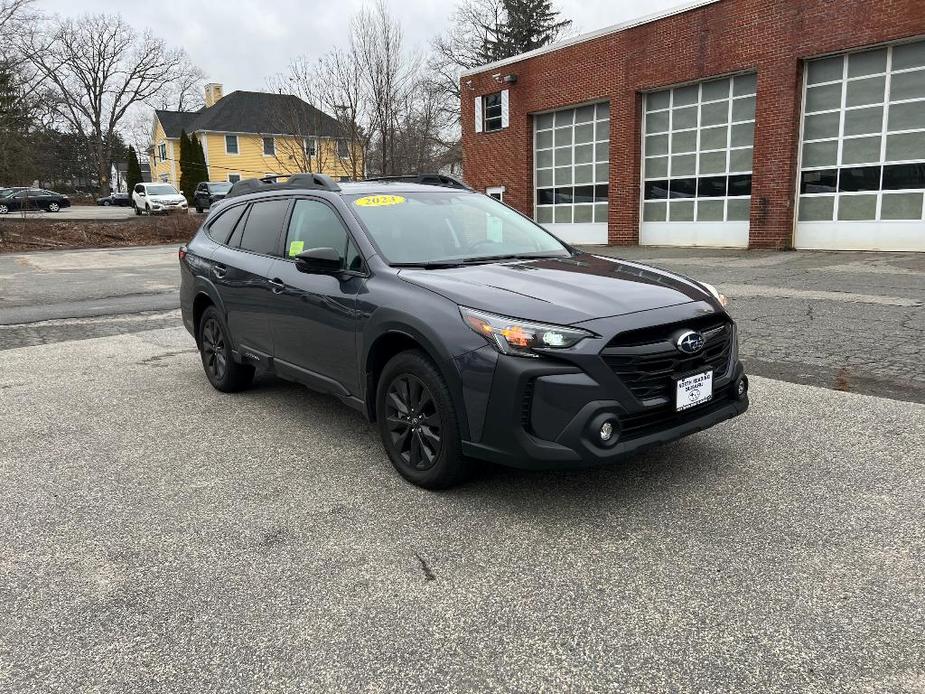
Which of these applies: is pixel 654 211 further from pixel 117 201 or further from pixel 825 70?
pixel 117 201

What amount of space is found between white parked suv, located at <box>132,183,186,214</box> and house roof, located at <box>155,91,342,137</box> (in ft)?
21.5

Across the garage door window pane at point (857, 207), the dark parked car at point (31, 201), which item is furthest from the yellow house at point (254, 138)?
the garage door window pane at point (857, 207)

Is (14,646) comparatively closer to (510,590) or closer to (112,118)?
(510,590)

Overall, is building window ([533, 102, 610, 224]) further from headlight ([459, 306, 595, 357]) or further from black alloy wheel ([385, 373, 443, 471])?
headlight ([459, 306, 595, 357])

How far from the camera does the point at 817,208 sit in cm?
1827

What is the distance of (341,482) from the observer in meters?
4.02

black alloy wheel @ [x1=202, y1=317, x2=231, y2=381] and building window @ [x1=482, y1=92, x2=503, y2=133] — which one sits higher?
building window @ [x1=482, y1=92, x2=503, y2=133]

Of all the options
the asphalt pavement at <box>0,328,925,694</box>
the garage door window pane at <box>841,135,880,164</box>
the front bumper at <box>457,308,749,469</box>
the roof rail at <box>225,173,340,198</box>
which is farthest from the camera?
the garage door window pane at <box>841,135,880,164</box>

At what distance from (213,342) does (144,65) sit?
68477 mm

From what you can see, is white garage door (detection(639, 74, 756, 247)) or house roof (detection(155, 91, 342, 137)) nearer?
white garage door (detection(639, 74, 756, 247))

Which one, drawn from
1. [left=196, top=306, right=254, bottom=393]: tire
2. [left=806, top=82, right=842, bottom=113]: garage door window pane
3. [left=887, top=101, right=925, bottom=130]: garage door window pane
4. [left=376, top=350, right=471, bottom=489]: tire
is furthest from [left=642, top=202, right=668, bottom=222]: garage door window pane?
[left=376, top=350, right=471, bottom=489]: tire

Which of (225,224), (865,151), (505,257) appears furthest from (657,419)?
(865,151)

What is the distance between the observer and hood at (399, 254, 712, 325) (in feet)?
11.2

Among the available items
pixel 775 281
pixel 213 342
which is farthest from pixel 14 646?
pixel 775 281
